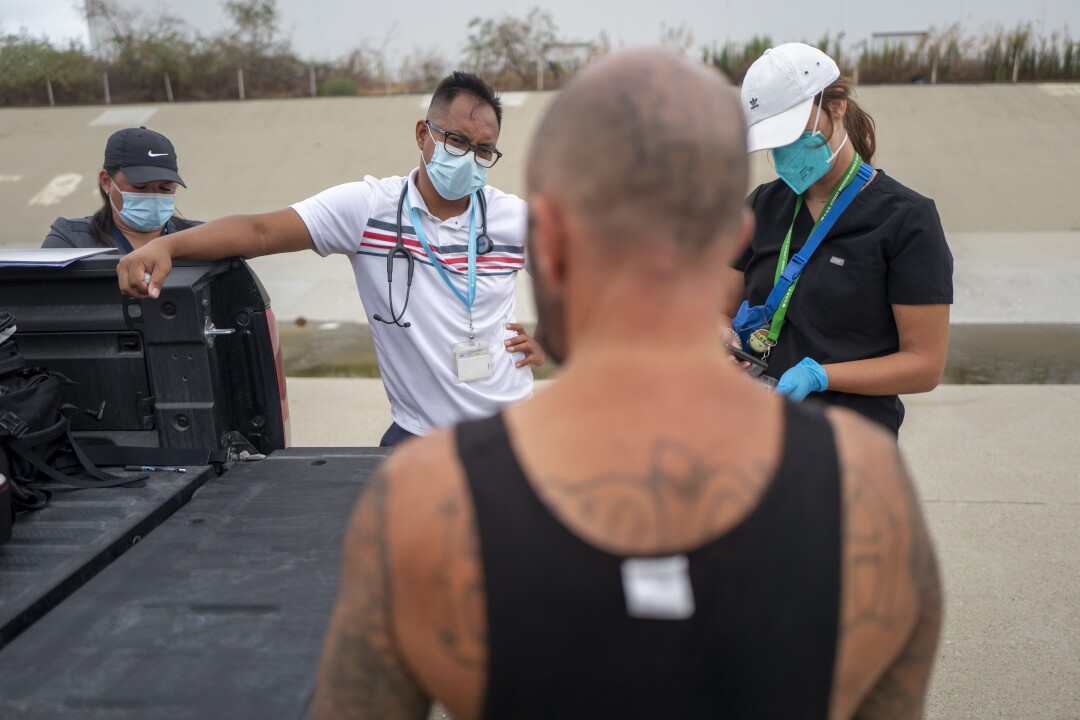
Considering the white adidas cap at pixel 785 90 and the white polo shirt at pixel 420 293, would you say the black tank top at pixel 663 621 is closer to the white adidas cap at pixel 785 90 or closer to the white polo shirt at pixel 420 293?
the white adidas cap at pixel 785 90

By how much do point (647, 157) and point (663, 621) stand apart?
481mm

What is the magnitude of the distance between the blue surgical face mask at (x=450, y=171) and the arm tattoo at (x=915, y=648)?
83.5 inches

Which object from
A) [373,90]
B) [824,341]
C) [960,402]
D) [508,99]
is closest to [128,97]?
[373,90]

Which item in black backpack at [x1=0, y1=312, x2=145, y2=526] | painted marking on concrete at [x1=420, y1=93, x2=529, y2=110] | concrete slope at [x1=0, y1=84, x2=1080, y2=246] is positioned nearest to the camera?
black backpack at [x1=0, y1=312, x2=145, y2=526]

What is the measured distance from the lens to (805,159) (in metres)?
2.41

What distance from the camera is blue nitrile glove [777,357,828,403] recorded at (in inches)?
91.9

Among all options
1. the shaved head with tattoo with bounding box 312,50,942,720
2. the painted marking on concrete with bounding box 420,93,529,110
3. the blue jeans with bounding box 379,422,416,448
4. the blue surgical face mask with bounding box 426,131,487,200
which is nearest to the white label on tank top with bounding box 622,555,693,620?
the shaved head with tattoo with bounding box 312,50,942,720

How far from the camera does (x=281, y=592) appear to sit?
5.97 ft

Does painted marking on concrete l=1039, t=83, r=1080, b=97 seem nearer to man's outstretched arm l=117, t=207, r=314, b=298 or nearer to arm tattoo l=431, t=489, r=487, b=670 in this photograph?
man's outstretched arm l=117, t=207, r=314, b=298

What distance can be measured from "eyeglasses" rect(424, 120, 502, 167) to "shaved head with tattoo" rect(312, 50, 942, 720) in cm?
200

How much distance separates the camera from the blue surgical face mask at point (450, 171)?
9.39 feet

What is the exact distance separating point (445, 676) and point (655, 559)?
0.91ft

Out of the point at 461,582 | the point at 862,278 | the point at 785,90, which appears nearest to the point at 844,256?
the point at 862,278

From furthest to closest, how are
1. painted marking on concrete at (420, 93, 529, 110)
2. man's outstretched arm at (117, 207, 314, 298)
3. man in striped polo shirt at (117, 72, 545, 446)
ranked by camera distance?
painted marking on concrete at (420, 93, 529, 110), man in striped polo shirt at (117, 72, 545, 446), man's outstretched arm at (117, 207, 314, 298)
